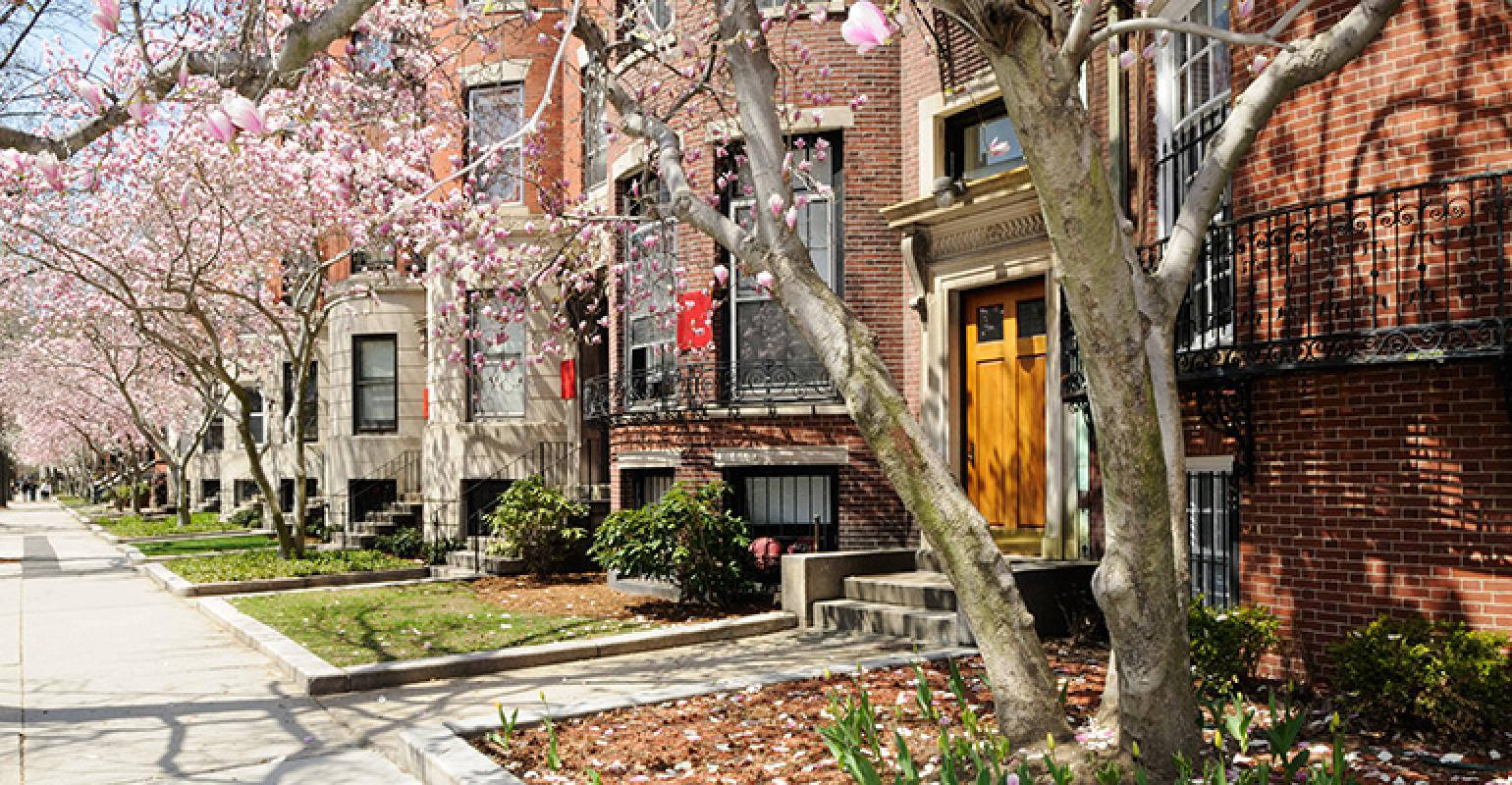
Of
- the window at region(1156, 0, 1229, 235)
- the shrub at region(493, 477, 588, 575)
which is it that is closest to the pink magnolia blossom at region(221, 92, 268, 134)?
the window at region(1156, 0, 1229, 235)

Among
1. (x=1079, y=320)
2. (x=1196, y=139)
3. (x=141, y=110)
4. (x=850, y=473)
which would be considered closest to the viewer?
(x=1079, y=320)

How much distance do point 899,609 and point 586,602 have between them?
4628mm

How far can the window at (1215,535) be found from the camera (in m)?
9.35

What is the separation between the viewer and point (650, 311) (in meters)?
16.6

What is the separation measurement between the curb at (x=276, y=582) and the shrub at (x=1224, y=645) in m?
13.8

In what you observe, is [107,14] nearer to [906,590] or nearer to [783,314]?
[906,590]

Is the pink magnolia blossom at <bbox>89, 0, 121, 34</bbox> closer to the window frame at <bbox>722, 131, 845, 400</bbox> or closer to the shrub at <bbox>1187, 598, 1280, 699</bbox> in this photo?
the shrub at <bbox>1187, 598, 1280, 699</bbox>

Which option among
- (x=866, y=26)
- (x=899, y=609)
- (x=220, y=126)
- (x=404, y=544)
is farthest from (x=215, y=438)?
Answer: (x=866, y=26)

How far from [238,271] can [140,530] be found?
1208 cm

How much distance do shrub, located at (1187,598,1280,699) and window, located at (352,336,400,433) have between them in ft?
70.7

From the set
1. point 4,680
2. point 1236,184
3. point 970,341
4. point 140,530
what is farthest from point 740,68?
point 140,530

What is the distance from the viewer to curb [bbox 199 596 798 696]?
993 cm

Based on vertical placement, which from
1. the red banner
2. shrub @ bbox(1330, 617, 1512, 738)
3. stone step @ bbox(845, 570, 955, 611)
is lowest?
stone step @ bbox(845, 570, 955, 611)

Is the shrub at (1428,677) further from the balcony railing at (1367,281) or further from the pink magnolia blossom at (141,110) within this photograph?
the pink magnolia blossom at (141,110)
